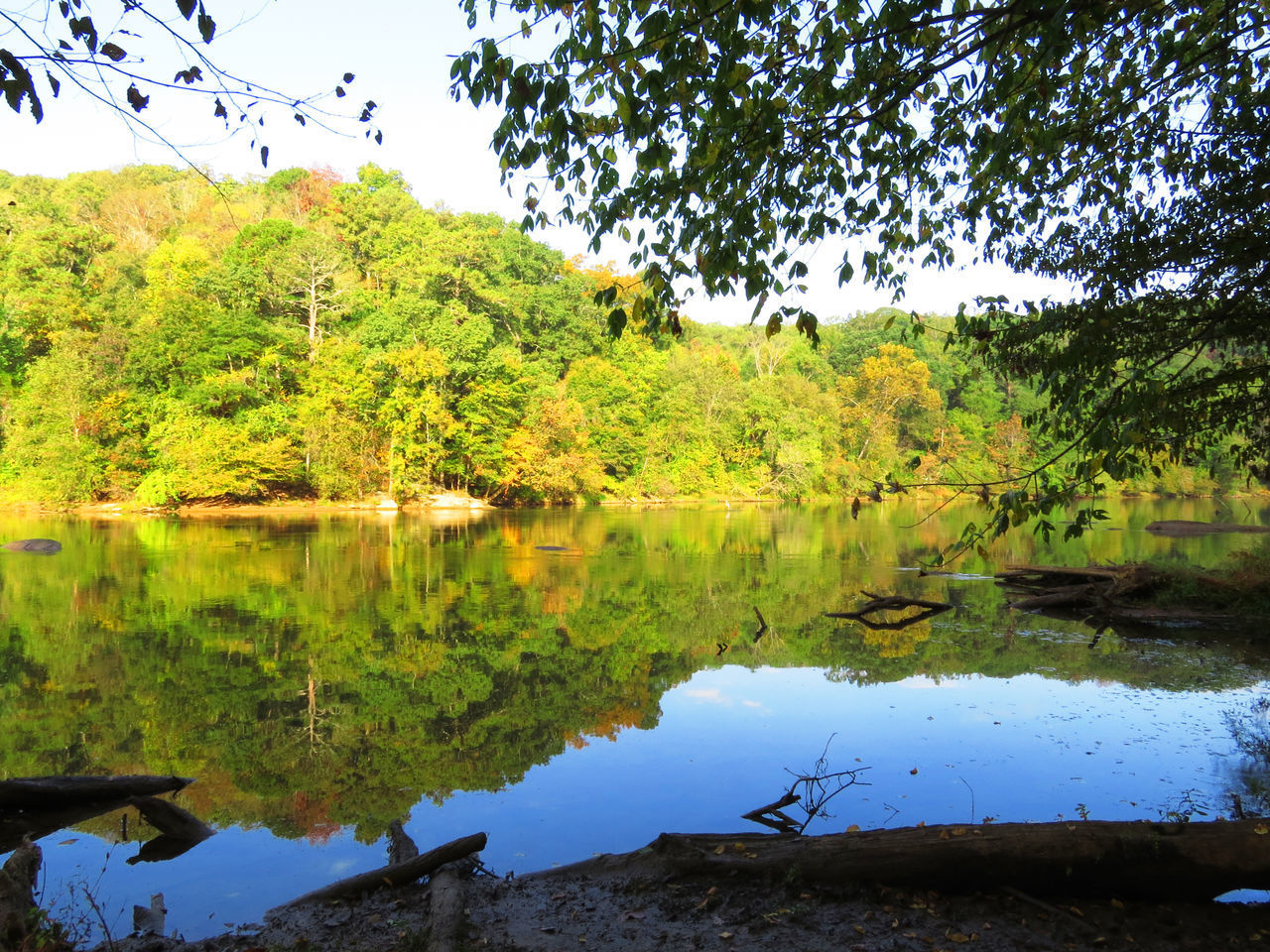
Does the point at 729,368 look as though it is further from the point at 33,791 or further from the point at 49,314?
the point at 33,791

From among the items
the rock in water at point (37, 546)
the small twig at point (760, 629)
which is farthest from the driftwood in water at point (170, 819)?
the rock in water at point (37, 546)

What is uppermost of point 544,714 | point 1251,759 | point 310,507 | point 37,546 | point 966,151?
point 966,151

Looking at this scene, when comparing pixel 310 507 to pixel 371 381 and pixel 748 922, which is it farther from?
pixel 748 922

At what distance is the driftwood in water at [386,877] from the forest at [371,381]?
21.7 m

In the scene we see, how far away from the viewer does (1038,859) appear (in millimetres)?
3176

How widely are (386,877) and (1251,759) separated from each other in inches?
202

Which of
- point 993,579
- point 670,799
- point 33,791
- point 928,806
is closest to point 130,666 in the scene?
point 33,791

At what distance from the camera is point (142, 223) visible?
50.8 meters

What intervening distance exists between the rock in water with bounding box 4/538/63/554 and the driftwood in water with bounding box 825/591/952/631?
1575cm

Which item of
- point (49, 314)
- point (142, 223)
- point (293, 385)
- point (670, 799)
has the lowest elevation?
point (670, 799)

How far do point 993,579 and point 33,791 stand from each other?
13.6 meters

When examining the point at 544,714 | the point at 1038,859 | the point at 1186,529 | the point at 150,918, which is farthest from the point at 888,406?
the point at 150,918

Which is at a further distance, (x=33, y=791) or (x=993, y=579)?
(x=993, y=579)

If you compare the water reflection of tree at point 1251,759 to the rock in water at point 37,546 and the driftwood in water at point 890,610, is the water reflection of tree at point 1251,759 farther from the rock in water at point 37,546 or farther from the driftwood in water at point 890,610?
the rock in water at point 37,546
